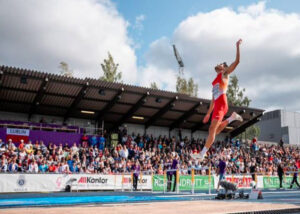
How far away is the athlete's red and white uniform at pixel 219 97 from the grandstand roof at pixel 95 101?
20.0 m

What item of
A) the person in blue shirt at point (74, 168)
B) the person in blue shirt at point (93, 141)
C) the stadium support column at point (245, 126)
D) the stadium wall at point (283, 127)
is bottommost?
the person in blue shirt at point (74, 168)

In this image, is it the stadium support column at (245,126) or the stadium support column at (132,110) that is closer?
the stadium support column at (132,110)

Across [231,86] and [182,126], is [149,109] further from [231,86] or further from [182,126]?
[231,86]

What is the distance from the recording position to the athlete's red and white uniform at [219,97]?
678 cm

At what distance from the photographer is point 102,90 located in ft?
91.6

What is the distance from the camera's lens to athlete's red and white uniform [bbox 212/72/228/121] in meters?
6.78

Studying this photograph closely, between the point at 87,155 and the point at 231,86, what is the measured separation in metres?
42.9

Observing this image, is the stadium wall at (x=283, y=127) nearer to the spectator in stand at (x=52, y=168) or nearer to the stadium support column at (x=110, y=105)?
the stadium support column at (x=110, y=105)

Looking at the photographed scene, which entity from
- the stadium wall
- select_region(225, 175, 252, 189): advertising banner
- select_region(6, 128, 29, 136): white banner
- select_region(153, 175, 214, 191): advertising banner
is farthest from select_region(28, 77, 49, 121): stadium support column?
the stadium wall

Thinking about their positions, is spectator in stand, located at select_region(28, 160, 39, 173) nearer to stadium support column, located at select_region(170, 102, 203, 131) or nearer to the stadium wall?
stadium support column, located at select_region(170, 102, 203, 131)

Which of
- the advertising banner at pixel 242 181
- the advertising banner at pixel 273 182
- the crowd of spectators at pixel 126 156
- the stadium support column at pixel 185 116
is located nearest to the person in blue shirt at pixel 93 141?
the crowd of spectators at pixel 126 156

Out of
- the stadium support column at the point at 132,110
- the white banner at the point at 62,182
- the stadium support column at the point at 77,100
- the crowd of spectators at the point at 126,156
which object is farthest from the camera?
the stadium support column at the point at 132,110

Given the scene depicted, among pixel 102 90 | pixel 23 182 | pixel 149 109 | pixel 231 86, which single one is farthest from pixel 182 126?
pixel 231 86

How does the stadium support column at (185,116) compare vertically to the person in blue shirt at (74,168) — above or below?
above
